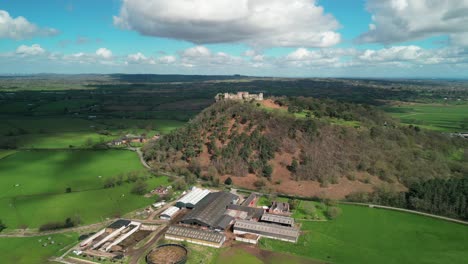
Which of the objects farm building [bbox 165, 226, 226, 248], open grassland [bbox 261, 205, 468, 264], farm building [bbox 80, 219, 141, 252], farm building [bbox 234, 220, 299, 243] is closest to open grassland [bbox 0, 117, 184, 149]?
farm building [bbox 80, 219, 141, 252]

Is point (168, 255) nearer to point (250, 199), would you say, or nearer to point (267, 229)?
point (267, 229)

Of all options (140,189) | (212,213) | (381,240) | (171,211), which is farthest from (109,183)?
(381,240)

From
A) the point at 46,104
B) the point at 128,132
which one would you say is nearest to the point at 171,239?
the point at 128,132

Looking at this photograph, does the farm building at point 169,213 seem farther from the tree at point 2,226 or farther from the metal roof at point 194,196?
the tree at point 2,226

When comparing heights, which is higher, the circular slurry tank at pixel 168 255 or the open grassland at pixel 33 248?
the open grassland at pixel 33 248

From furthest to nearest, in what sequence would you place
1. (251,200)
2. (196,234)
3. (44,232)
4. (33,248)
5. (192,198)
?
(192,198) → (251,200) → (44,232) → (196,234) → (33,248)

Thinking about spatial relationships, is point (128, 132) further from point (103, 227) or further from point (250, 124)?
point (103, 227)

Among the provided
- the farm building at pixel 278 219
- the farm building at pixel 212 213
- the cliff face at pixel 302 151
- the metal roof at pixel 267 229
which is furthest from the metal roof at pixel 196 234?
the cliff face at pixel 302 151
